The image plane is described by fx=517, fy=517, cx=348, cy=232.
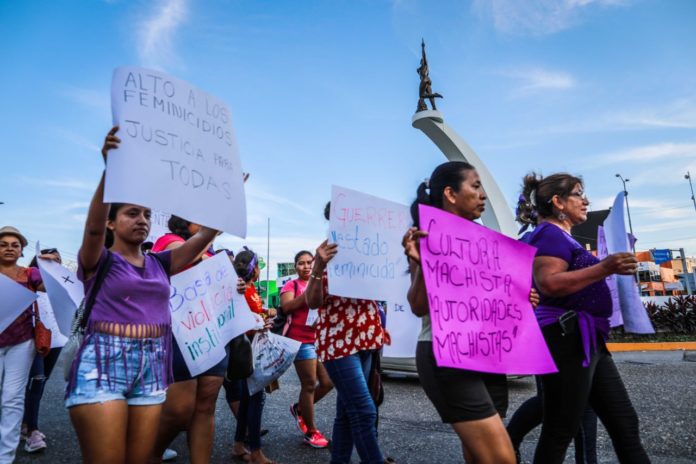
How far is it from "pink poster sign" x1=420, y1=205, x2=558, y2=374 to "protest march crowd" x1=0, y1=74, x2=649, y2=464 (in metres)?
0.01

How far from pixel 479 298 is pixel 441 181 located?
0.59 metres

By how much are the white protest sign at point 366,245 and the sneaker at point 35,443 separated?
3.08m

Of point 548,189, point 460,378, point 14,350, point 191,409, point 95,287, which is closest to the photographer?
A: point 460,378

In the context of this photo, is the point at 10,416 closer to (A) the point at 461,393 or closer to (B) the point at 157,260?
(B) the point at 157,260

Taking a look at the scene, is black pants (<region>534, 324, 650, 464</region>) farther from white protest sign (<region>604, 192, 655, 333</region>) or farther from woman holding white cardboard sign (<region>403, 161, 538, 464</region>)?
white protest sign (<region>604, 192, 655, 333</region>)

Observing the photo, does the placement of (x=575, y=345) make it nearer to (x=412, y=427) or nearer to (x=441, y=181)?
(x=441, y=181)

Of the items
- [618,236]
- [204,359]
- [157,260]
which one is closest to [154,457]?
[204,359]

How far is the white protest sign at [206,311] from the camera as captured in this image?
321 cm

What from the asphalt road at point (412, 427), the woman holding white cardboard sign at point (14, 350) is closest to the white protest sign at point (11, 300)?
the woman holding white cardboard sign at point (14, 350)

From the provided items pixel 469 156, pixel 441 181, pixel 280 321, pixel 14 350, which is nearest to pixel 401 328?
pixel 280 321

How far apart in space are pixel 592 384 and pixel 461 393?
3.03 ft

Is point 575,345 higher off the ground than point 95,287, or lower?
lower

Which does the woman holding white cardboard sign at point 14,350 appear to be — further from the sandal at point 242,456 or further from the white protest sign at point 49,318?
the sandal at point 242,456

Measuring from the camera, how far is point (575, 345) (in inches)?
97.5
